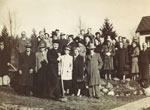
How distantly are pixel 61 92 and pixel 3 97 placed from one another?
50cm

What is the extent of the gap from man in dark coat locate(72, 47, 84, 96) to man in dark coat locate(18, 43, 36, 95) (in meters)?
0.37

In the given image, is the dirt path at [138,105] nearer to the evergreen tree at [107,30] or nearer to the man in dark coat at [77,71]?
the man in dark coat at [77,71]

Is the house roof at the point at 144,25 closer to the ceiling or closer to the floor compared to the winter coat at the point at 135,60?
closer to the ceiling

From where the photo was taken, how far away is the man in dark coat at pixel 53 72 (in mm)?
3600

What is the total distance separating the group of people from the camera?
361 cm

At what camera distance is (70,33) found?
368cm

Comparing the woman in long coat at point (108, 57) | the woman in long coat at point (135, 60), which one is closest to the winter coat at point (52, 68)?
the woman in long coat at point (108, 57)

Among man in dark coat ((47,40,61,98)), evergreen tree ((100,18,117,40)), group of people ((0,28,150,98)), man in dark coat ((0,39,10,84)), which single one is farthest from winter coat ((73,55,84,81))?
man in dark coat ((0,39,10,84))

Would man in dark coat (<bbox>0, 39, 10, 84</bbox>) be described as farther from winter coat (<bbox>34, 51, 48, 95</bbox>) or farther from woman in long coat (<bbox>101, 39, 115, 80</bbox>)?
woman in long coat (<bbox>101, 39, 115, 80</bbox>)

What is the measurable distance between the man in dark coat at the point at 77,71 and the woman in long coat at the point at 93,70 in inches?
2.8

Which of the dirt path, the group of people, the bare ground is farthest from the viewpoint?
the dirt path

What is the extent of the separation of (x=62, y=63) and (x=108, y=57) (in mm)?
500

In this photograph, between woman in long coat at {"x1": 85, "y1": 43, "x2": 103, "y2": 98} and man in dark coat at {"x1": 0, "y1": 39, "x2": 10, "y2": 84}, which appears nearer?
man in dark coat at {"x1": 0, "y1": 39, "x2": 10, "y2": 84}

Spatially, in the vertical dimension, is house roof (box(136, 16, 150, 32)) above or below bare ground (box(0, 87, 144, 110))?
above
